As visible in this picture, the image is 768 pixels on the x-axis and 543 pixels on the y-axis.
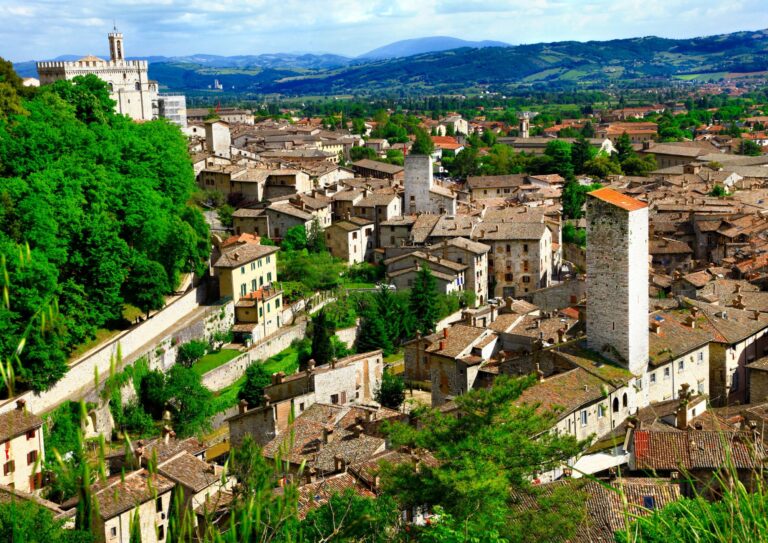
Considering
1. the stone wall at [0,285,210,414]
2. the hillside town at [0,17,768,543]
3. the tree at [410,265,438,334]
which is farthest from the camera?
the tree at [410,265,438,334]

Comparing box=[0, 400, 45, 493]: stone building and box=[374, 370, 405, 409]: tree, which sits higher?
box=[0, 400, 45, 493]: stone building

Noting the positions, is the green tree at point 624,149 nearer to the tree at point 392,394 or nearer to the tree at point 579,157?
the tree at point 579,157

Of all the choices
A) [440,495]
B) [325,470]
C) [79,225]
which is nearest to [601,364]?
[325,470]

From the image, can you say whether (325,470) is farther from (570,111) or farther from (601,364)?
(570,111)

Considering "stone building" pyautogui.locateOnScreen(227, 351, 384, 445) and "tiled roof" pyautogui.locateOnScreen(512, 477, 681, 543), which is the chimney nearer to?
"tiled roof" pyautogui.locateOnScreen(512, 477, 681, 543)

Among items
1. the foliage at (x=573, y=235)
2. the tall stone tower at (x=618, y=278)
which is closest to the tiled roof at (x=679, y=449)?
the tall stone tower at (x=618, y=278)

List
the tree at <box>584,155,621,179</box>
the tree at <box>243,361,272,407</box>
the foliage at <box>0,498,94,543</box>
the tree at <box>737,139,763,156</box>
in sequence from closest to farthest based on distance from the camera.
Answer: the foliage at <box>0,498,94,543</box> < the tree at <box>243,361,272,407</box> < the tree at <box>584,155,621,179</box> < the tree at <box>737,139,763,156</box>

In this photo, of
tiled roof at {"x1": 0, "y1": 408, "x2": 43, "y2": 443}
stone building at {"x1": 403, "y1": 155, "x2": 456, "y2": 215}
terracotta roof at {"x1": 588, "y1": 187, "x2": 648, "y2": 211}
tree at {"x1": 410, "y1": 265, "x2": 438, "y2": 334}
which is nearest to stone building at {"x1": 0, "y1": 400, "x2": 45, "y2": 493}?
tiled roof at {"x1": 0, "y1": 408, "x2": 43, "y2": 443}

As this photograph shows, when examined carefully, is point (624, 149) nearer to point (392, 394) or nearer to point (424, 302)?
point (424, 302)

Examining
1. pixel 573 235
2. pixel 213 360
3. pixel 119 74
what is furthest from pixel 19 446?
pixel 119 74
